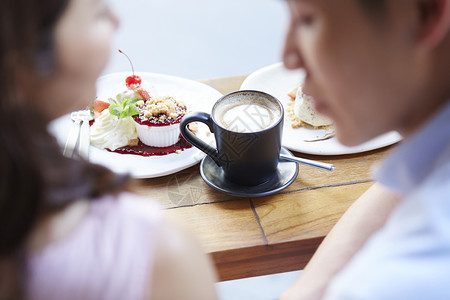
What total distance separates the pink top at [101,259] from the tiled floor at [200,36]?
7.14 feet

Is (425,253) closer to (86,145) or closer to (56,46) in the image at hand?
(56,46)

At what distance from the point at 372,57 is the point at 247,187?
1.63 feet

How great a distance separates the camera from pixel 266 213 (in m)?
0.92

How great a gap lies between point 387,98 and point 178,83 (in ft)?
2.56

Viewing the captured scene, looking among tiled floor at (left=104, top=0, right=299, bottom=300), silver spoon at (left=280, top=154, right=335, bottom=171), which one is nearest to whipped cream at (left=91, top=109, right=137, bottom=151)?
silver spoon at (left=280, top=154, right=335, bottom=171)

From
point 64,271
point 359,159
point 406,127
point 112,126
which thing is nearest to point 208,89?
point 112,126

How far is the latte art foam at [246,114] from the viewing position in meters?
0.95

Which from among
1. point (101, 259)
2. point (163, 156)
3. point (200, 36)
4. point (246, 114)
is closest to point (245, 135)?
point (246, 114)

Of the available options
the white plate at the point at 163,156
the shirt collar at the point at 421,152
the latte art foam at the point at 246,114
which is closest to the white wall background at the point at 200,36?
the white plate at the point at 163,156

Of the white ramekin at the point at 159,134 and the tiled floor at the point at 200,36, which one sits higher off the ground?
the white ramekin at the point at 159,134

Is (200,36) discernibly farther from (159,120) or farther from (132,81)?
(159,120)

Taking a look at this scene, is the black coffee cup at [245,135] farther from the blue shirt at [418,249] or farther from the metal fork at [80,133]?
the blue shirt at [418,249]

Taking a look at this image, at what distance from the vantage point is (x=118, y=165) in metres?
1.04

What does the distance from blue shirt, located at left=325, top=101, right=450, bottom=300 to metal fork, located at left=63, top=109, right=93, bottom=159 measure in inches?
25.8
